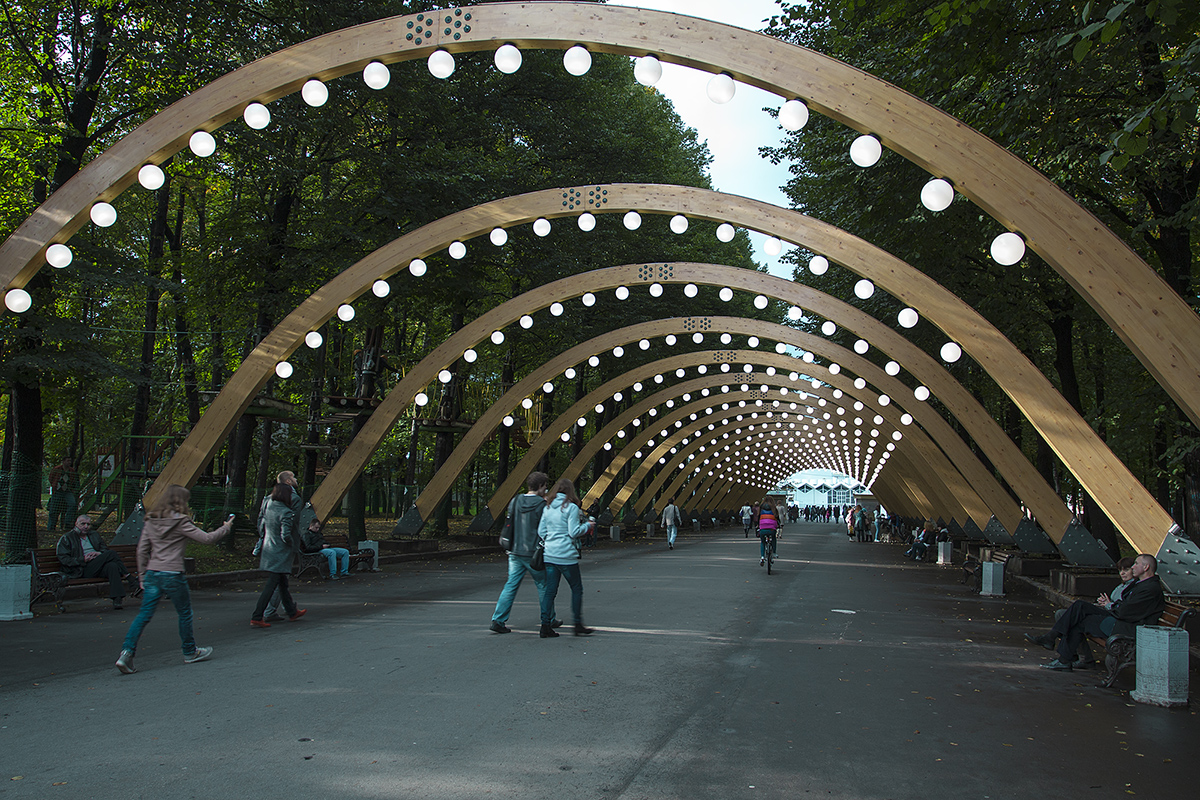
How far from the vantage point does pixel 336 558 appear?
15766 millimetres

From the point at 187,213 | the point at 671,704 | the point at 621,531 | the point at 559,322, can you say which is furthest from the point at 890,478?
the point at 671,704

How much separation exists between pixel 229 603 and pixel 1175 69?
12.8m

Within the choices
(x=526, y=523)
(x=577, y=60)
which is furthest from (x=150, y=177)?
(x=526, y=523)

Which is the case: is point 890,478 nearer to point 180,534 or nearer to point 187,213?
point 187,213

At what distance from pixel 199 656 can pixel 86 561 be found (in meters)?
5.33

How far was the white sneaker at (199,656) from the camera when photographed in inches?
295

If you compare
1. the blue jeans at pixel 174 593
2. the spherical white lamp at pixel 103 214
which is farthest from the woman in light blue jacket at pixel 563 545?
the spherical white lamp at pixel 103 214

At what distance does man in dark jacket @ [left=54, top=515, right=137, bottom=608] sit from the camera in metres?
11.1

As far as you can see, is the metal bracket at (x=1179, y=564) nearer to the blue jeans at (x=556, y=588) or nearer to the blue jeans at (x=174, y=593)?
the blue jeans at (x=556, y=588)

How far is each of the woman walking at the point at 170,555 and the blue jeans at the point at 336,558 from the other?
8188 mm

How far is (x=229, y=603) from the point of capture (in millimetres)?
11773

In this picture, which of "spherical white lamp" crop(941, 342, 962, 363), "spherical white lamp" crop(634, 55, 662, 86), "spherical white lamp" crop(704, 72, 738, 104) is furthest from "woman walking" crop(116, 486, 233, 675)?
"spherical white lamp" crop(941, 342, 962, 363)

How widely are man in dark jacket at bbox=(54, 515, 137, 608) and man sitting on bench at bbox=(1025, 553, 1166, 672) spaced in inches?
455

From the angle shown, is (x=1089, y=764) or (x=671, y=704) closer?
(x=1089, y=764)
